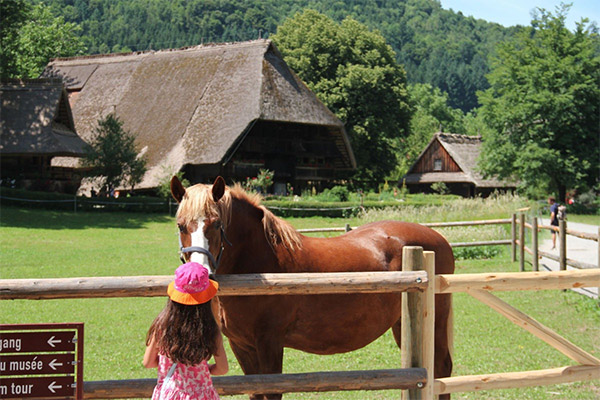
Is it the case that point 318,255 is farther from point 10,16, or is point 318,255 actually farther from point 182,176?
point 10,16

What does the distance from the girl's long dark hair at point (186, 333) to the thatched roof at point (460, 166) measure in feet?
148

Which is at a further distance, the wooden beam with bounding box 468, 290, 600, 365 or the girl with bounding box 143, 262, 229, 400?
the wooden beam with bounding box 468, 290, 600, 365

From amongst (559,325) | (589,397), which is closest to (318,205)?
(559,325)

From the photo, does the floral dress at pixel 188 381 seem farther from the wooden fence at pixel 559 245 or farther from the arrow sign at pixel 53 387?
the wooden fence at pixel 559 245

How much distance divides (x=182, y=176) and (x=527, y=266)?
18395 mm

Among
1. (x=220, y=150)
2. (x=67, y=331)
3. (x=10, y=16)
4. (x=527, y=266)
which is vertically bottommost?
(x=527, y=266)

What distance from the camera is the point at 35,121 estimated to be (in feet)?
94.2

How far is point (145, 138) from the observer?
34875 millimetres

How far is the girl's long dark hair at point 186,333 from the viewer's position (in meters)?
3.29

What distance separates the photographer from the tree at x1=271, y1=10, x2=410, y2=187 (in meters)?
44.3

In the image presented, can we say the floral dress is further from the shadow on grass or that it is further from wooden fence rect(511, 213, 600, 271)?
the shadow on grass

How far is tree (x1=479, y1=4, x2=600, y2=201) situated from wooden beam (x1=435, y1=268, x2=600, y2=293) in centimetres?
3488

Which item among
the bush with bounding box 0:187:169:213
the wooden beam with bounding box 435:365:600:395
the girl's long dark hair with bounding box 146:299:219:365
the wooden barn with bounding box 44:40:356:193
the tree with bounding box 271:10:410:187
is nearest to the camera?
the girl's long dark hair with bounding box 146:299:219:365

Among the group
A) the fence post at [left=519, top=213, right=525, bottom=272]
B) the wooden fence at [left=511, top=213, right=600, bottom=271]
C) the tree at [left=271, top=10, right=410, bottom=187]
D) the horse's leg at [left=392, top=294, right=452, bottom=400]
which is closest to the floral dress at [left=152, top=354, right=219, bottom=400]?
the horse's leg at [left=392, top=294, right=452, bottom=400]
